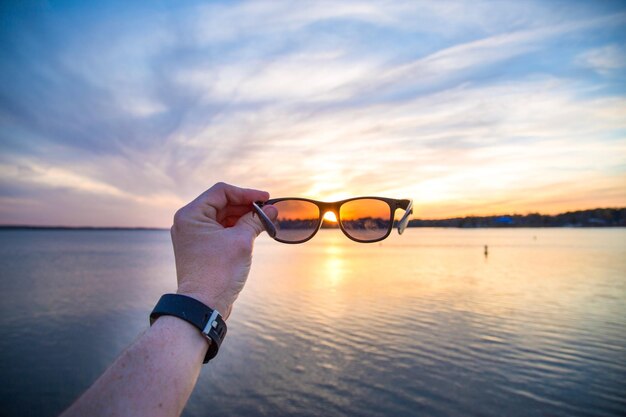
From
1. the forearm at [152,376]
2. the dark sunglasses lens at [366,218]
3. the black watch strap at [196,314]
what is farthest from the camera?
the dark sunglasses lens at [366,218]

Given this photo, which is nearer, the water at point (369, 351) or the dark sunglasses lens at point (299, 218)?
the dark sunglasses lens at point (299, 218)

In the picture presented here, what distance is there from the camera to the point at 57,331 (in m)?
17.3

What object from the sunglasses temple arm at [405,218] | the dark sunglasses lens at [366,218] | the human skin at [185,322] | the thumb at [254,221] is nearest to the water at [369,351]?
the dark sunglasses lens at [366,218]

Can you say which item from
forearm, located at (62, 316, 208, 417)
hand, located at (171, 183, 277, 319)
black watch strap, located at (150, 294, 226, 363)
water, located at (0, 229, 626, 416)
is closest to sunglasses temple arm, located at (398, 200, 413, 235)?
hand, located at (171, 183, 277, 319)

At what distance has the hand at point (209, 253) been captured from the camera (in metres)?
1.72

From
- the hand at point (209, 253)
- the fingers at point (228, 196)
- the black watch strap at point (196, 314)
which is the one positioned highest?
the fingers at point (228, 196)

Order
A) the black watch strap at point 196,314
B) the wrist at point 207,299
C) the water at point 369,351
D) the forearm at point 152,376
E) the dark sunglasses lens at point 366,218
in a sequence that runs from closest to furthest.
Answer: the forearm at point 152,376 → the black watch strap at point 196,314 → the wrist at point 207,299 → the dark sunglasses lens at point 366,218 → the water at point 369,351

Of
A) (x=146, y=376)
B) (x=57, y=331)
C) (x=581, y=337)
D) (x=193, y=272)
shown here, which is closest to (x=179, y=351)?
(x=146, y=376)

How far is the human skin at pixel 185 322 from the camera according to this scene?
1.19 metres

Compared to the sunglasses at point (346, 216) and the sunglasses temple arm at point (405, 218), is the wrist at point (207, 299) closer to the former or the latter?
the sunglasses at point (346, 216)

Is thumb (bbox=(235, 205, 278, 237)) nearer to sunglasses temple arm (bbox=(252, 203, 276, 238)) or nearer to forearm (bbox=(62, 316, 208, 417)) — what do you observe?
sunglasses temple arm (bbox=(252, 203, 276, 238))

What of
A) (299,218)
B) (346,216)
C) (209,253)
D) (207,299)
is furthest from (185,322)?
(346,216)

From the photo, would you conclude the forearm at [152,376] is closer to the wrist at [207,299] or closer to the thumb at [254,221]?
the wrist at [207,299]

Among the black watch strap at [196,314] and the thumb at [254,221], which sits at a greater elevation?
the thumb at [254,221]
